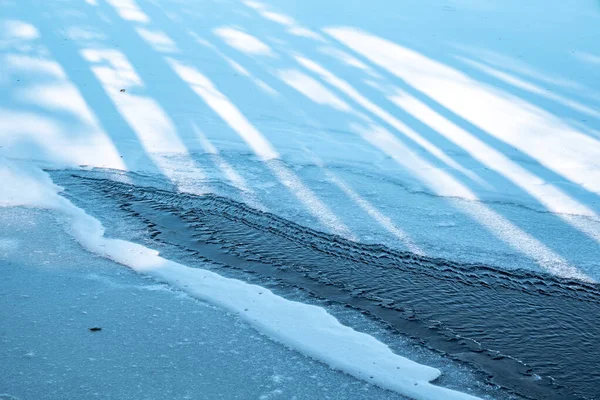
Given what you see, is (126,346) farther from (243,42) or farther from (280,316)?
(243,42)

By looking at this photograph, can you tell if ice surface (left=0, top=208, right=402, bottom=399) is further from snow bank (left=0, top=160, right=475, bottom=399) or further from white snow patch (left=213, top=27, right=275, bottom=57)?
white snow patch (left=213, top=27, right=275, bottom=57)

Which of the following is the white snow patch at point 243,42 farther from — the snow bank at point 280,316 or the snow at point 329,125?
the snow bank at point 280,316

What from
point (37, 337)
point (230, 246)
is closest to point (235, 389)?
point (37, 337)

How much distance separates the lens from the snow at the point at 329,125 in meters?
3.77

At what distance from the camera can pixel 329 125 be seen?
17.9 ft

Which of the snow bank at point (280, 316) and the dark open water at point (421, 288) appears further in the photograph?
the dark open water at point (421, 288)

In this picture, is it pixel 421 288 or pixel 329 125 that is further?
pixel 329 125

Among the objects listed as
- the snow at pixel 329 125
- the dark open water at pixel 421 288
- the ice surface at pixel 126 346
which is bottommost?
the ice surface at pixel 126 346

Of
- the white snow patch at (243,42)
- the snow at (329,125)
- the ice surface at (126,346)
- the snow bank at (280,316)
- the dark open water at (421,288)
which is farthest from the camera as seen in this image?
the white snow patch at (243,42)

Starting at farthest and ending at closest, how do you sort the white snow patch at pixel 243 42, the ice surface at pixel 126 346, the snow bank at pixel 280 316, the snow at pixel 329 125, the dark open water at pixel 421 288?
the white snow patch at pixel 243 42 → the snow at pixel 329 125 → the dark open water at pixel 421 288 → the snow bank at pixel 280 316 → the ice surface at pixel 126 346

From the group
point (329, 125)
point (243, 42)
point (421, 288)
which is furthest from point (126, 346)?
point (243, 42)

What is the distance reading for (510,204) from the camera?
4.33m

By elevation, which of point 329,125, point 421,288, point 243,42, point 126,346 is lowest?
point 126,346

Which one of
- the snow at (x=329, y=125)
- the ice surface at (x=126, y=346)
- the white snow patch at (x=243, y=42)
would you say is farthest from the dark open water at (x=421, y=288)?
the white snow patch at (x=243, y=42)
